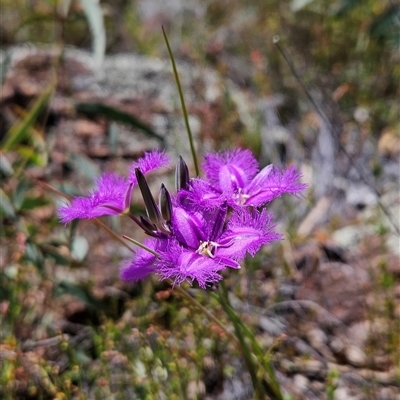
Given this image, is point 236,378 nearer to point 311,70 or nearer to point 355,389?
point 355,389

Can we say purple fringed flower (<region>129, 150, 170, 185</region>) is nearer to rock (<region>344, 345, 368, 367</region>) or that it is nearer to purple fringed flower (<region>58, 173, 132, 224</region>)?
purple fringed flower (<region>58, 173, 132, 224</region>)

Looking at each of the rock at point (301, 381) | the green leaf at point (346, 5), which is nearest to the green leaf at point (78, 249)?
the rock at point (301, 381)

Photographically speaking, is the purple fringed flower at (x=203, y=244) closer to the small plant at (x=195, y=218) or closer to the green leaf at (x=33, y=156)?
the small plant at (x=195, y=218)

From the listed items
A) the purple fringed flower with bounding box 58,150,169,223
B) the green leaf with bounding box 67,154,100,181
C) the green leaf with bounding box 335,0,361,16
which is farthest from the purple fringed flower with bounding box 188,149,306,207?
the green leaf with bounding box 335,0,361,16

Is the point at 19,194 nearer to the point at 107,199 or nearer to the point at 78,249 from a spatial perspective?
the point at 78,249

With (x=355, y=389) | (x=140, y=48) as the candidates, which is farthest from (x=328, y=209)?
(x=140, y=48)
